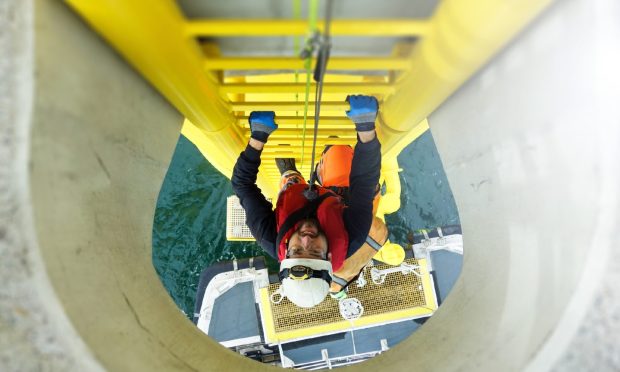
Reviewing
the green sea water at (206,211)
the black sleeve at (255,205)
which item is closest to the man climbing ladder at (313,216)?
the black sleeve at (255,205)

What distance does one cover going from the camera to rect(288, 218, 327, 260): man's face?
189 centimetres

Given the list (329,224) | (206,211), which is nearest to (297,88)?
(329,224)

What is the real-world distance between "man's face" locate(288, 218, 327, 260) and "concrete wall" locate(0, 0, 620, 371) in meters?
0.57

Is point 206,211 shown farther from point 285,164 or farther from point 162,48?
point 162,48

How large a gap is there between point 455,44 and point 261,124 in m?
1.09

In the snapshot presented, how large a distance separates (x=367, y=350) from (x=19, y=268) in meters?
3.32

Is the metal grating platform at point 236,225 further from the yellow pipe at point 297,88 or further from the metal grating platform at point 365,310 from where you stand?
the yellow pipe at point 297,88

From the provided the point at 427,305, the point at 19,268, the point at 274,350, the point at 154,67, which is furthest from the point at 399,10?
the point at 274,350

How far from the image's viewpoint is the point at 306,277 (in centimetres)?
185

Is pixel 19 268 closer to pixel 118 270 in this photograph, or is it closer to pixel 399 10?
pixel 118 270

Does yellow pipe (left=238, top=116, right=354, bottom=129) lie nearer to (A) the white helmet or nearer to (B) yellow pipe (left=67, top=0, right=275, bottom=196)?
(B) yellow pipe (left=67, top=0, right=275, bottom=196)

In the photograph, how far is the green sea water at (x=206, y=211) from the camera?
13.9 feet

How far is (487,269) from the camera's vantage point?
1404mm

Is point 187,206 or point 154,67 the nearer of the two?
point 154,67
